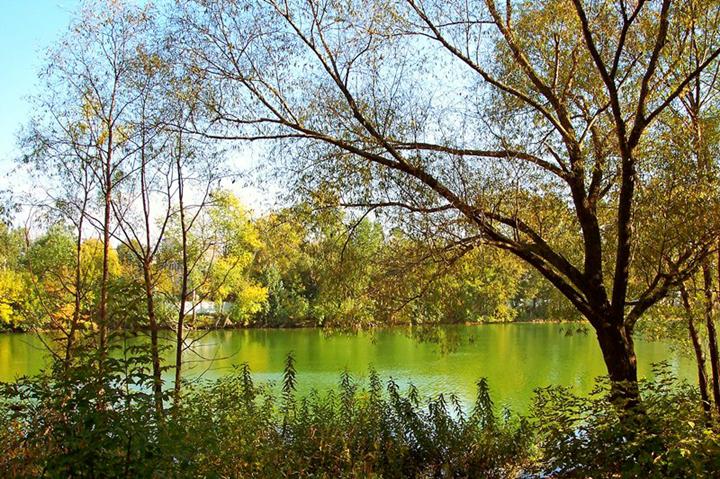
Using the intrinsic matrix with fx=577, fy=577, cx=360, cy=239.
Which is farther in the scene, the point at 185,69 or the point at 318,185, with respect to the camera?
the point at 318,185

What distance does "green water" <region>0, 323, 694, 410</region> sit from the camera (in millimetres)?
12359

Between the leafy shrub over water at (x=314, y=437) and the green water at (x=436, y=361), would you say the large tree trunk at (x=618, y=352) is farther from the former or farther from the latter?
the green water at (x=436, y=361)

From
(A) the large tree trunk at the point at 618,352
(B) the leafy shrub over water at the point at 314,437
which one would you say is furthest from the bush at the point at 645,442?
(A) the large tree trunk at the point at 618,352

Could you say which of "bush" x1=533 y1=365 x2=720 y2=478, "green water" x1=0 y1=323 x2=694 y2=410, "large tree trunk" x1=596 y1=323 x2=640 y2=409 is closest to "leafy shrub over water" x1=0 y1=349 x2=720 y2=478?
"bush" x1=533 y1=365 x2=720 y2=478

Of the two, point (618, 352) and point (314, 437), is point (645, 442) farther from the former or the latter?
point (314, 437)

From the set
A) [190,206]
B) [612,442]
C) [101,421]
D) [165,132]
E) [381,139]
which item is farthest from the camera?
[190,206]

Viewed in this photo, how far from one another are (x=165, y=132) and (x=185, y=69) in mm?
934

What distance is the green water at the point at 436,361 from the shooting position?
12359 mm

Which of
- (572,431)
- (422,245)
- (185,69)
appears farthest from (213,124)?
(572,431)

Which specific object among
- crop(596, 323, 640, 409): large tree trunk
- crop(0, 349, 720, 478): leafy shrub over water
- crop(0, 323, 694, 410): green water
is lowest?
crop(0, 323, 694, 410): green water

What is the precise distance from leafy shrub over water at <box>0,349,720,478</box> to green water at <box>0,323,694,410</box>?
1292 millimetres

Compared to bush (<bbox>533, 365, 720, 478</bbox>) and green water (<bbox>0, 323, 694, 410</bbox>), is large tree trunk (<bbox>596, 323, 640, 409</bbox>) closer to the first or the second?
bush (<bbox>533, 365, 720, 478</bbox>)

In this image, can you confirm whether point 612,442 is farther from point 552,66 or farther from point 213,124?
point 213,124

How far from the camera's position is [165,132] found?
6566mm
